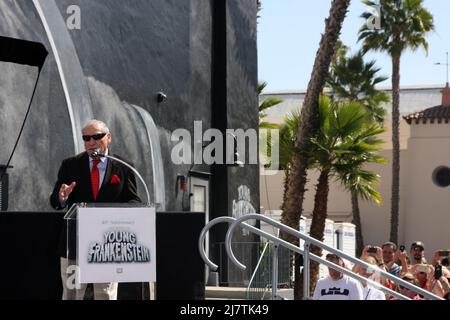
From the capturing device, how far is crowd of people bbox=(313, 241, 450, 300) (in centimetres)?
931

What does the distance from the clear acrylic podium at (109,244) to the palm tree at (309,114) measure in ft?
49.4

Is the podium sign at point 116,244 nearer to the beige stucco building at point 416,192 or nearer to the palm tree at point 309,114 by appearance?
the palm tree at point 309,114

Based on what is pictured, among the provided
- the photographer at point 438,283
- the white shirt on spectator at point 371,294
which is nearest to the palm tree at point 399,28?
the photographer at point 438,283

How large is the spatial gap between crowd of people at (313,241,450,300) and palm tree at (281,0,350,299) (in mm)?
5917

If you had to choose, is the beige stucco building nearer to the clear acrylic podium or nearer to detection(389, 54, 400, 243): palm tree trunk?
detection(389, 54, 400, 243): palm tree trunk

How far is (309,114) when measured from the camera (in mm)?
22125

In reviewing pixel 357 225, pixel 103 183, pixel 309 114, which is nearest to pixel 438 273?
pixel 103 183

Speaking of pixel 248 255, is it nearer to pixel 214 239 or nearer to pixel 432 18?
pixel 214 239

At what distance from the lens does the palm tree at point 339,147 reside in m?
22.0

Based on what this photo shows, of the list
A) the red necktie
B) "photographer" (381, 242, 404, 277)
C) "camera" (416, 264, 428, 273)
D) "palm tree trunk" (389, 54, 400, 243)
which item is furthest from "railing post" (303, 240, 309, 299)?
"palm tree trunk" (389, 54, 400, 243)

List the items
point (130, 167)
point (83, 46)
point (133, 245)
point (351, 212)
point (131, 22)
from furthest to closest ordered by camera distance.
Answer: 1. point (351, 212)
2. point (131, 22)
3. point (83, 46)
4. point (130, 167)
5. point (133, 245)

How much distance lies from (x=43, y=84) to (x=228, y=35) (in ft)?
26.8

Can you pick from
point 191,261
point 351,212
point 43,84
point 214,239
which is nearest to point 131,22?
point 43,84

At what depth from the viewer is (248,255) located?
19578 mm
